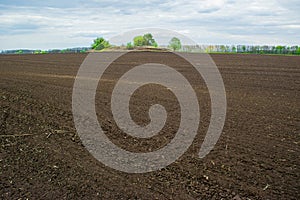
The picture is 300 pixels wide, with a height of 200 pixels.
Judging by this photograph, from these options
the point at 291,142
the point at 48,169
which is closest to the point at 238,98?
the point at 291,142

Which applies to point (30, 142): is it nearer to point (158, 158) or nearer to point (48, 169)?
point (48, 169)

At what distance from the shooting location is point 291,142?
5488 millimetres

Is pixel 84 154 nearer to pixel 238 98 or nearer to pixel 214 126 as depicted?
pixel 214 126

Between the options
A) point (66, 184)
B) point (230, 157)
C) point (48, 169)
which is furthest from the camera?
point (230, 157)

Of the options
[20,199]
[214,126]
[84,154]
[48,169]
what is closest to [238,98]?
[214,126]

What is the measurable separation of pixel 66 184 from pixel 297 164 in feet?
11.1

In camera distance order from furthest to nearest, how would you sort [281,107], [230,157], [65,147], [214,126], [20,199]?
[281,107] < [214,126] < [65,147] < [230,157] < [20,199]

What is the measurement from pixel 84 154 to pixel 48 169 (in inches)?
27.3

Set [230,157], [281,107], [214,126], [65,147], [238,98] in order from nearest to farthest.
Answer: [230,157], [65,147], [214,126], [281,107], [238,98]

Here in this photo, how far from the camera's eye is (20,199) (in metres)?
3.66

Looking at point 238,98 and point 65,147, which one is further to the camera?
point 238,98

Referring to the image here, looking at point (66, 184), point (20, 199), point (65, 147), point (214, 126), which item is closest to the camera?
point (20, 199)

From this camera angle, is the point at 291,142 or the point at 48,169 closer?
the point at 48,169

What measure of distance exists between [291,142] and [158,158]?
8.31ft
